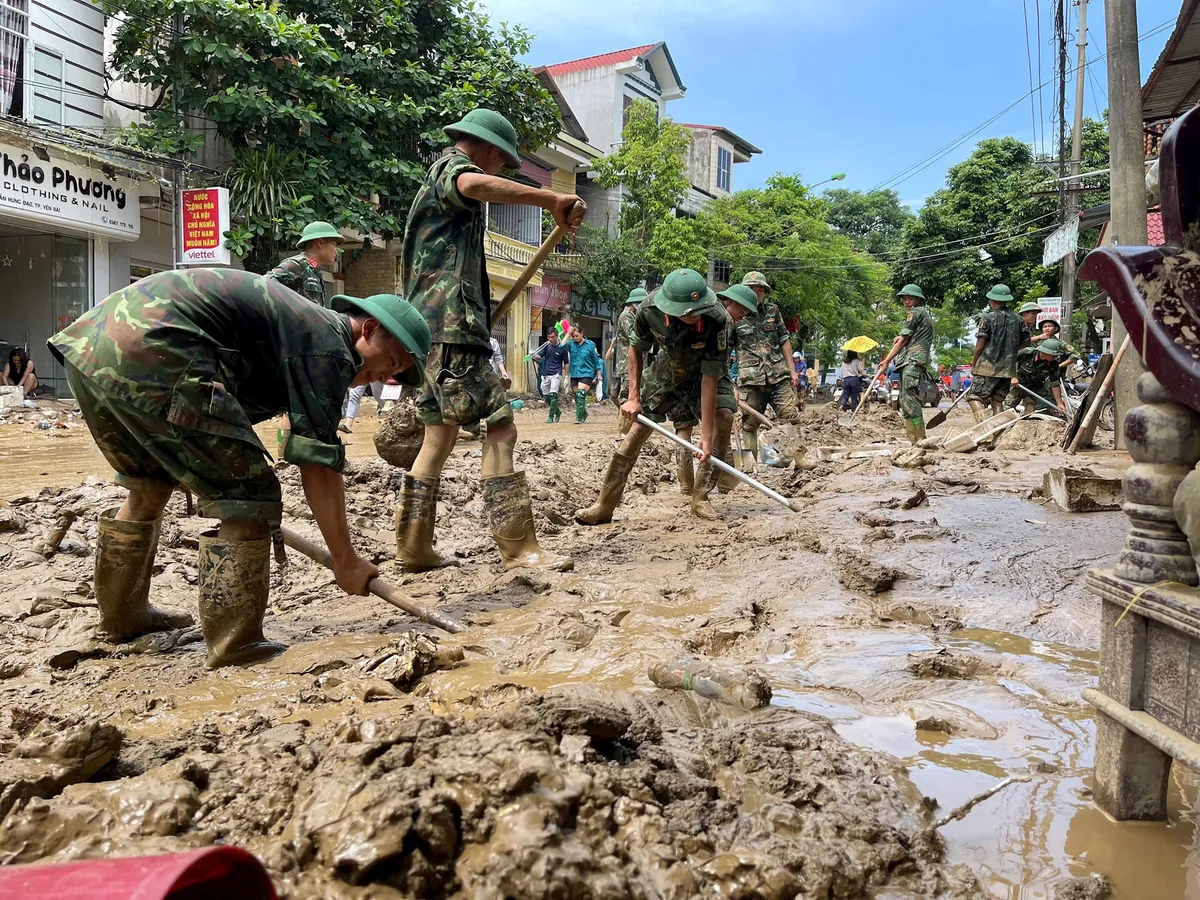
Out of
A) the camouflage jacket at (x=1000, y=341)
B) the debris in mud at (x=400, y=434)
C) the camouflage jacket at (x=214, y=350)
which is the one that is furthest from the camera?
the camouflage jacket at (x=1000, y=341)

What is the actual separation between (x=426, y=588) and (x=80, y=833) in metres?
2.29

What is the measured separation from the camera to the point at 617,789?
1.78 metres

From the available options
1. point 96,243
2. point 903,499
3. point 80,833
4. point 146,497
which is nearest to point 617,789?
point 80,833

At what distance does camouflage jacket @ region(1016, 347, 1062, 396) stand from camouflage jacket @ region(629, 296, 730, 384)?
24.0 feet

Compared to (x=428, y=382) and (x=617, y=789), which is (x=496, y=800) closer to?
(x=617, y=789)

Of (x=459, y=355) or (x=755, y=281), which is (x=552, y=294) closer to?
(x=755, y=281)

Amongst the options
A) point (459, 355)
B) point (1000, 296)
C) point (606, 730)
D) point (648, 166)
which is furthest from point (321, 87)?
point (648, 166)

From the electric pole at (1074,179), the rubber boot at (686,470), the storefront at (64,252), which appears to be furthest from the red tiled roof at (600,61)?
the rubber boot at (686,470)

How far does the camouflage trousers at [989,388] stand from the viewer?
35.9 ft

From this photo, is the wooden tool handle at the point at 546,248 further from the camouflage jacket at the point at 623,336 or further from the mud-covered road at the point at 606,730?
the camouflage jacket at the point at 623,336

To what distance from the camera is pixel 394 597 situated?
306 centimetres

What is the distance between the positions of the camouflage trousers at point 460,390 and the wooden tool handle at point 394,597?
98cm

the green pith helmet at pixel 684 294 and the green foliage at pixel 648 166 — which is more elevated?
the green foliage at pixel 648 166

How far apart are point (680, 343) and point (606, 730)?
424 centimetres
